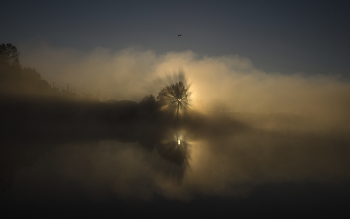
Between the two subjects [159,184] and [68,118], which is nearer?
[159,184]

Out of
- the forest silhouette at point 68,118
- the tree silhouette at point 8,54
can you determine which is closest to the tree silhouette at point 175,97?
the forest silhouette at point 68,118

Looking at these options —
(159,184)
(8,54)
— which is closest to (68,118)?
(8,54)

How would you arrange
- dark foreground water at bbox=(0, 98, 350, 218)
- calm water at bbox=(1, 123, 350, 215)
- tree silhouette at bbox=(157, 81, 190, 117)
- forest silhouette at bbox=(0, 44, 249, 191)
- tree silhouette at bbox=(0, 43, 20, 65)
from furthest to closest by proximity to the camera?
tree silhouette at bbox=(157, 81, 190, 117), tree silhouette at bbox=(0, 43, 20, 65), forest silhouette at bbox=(0, 44, 249, 191), calm water at bbox=(1, 123, 350, 215), dark foreground water at bbox=(0, 98, 350, 218)

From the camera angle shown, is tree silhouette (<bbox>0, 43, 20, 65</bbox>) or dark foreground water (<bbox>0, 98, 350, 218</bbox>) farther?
tree silhouette (<bbox>0, 43, 20, 65</bbox>)

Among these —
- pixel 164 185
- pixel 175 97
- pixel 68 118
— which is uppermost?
pixel 175 97

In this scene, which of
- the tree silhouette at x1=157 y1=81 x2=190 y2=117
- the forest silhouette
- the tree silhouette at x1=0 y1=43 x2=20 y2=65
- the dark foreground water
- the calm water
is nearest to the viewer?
the dark foreground water

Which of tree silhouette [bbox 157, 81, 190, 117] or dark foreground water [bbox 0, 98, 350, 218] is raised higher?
tree silhouette [bbox 157, 81, 190, 117]

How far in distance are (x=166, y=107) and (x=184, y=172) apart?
54.3 meters

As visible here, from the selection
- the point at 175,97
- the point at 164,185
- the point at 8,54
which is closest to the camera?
the point at 164,185

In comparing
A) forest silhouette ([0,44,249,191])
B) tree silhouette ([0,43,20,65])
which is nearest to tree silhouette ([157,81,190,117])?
forest silhouette ([0,44,249,191])

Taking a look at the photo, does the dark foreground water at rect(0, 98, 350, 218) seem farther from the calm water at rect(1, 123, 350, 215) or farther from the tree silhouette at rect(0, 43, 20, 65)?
the tree silhouette at rect(0, 43, 20, 65)

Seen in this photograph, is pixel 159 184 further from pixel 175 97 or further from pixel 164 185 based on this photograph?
pixel 175 97

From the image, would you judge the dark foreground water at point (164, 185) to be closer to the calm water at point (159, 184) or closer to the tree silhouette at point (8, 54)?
the calm water at point (159, 184)

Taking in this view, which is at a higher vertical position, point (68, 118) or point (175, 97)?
point (175, 97)
